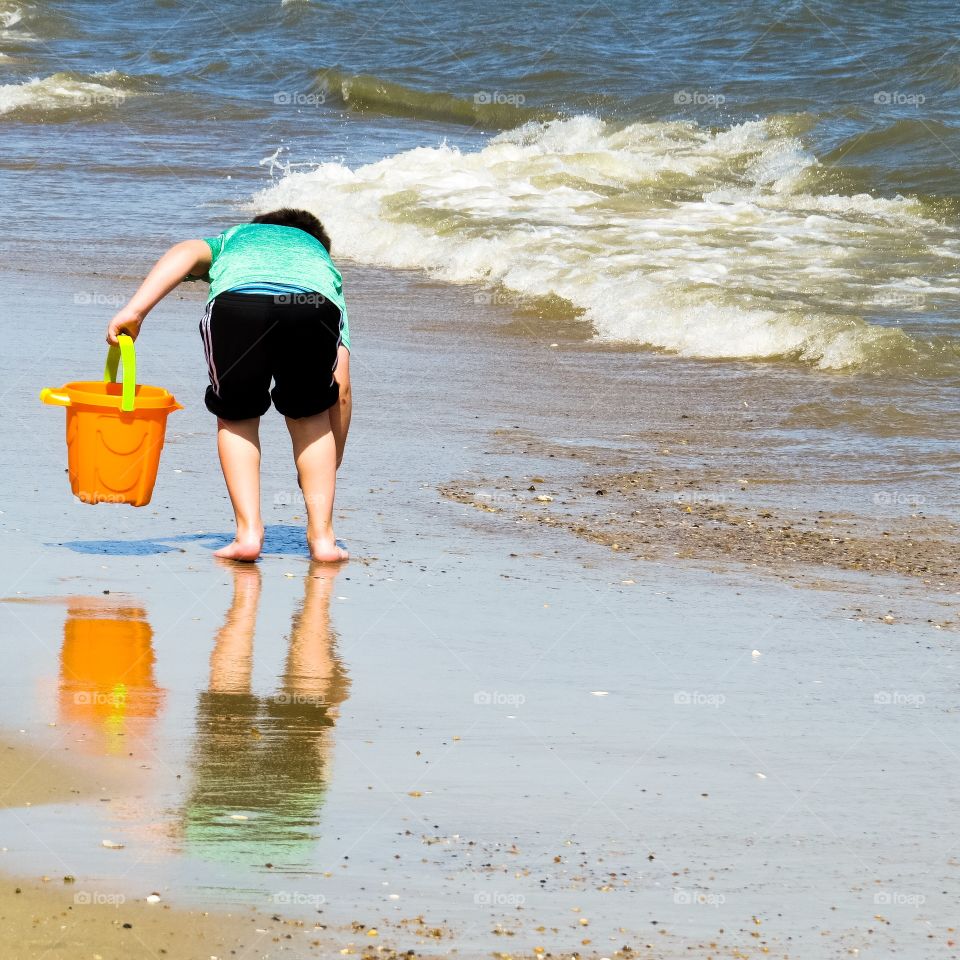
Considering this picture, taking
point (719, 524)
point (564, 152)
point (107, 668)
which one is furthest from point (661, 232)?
point (107, 668)

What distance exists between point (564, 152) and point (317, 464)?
14.0 metres

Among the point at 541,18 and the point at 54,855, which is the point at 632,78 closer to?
the point at 541,18

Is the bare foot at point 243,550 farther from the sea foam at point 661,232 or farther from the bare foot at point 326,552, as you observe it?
the sea foam at point 661,232

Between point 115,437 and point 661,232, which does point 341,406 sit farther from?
Answer: point 661,232

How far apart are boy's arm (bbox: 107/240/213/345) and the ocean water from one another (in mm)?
5116

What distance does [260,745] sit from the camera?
358cm

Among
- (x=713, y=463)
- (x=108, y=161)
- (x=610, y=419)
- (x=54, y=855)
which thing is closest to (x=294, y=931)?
(x=54, y=855)

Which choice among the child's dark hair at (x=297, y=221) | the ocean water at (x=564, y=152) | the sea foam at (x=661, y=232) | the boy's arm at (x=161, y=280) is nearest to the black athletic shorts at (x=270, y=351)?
the boy's arm at (x=161, y=280)

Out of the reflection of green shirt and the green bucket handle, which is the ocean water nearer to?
the green bucket handle

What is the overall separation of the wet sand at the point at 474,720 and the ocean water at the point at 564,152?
4430mm

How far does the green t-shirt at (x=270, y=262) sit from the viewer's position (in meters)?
5.07

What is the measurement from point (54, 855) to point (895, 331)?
25.0ft

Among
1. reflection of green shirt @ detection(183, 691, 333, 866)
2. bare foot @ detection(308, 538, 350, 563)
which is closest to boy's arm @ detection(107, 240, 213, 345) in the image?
bare foot @ detection(308, 538, 350, 563)

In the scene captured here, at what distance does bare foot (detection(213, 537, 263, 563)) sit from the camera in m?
5.21
